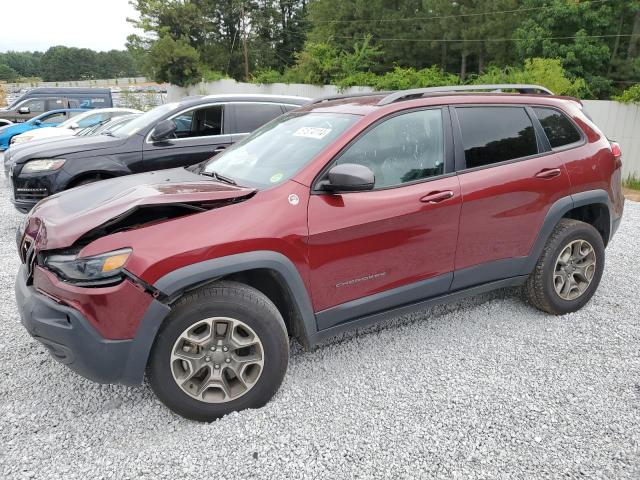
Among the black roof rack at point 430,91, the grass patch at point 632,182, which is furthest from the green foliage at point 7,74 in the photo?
the black roof rack at point 430,91

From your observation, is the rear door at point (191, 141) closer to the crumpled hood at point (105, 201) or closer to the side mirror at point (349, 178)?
the crumpled hood at point (105, 201)

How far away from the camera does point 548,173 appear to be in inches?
142

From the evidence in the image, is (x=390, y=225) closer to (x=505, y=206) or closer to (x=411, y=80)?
(x=505, y=206)

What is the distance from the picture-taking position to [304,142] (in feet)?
10.4

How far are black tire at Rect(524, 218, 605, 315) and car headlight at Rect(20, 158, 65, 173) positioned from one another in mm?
5382

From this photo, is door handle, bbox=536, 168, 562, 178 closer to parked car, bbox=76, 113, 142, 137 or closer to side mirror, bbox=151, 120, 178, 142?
side mirror, bbox=151, 120, 178, 142

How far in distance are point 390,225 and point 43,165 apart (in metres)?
4.87

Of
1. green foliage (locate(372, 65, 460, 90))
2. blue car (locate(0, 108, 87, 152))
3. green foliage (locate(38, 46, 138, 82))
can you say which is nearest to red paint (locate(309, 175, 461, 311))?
blue car (locate(0, 108, 87, 152))

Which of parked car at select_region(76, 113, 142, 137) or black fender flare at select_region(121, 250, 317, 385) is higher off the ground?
parked car at select_region(76, 113, 142, 137)

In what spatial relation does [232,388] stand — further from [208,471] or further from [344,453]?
[344,453]

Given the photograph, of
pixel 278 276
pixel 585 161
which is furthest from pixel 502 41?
pixel 278 276

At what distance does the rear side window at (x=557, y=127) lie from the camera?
12.4 feet

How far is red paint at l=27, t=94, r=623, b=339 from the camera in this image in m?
2.42

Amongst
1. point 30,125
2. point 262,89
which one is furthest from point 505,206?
point 262,89
